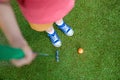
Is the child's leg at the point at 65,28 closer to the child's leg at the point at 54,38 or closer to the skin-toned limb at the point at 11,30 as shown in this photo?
the child's leg at the point at 54,38

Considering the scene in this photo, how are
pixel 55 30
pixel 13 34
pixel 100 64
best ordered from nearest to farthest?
pixel 13 34 → pixel 100 64 → pixel 55 30

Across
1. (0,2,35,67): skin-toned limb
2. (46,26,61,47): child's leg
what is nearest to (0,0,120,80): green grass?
(46,26,61,47): child's leg

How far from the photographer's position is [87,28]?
160 centimetres

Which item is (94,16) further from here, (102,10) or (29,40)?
(29,40)

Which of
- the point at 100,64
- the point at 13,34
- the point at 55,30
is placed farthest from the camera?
the point at 55,30

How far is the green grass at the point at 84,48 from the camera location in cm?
151

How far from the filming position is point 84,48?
1.55 meters

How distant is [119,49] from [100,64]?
150 millimetres

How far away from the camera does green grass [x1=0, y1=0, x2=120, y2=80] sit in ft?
4.95

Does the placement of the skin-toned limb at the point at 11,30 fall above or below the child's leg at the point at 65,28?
above

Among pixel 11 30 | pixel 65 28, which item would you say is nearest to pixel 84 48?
pixel 65 28

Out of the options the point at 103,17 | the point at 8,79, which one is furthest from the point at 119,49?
the point at 8,79

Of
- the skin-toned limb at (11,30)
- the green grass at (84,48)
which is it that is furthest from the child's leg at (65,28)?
the skin-toned limb at (11,30)

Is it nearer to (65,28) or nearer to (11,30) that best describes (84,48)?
(65,28)
